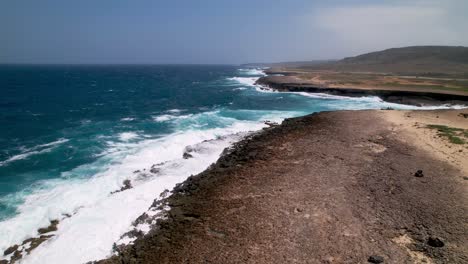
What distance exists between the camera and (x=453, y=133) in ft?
81.3

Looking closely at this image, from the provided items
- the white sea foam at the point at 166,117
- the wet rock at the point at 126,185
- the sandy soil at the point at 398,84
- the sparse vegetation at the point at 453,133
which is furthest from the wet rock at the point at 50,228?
the sandy soil at the point at 398,84

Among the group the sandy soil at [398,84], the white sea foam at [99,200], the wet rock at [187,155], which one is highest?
the sandy soil at [398,84]

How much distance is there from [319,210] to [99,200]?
1196 cm

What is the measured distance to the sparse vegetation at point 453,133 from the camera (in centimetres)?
2275

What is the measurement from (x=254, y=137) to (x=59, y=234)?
17451mm

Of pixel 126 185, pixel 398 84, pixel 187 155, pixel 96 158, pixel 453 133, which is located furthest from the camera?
pixel 398 84

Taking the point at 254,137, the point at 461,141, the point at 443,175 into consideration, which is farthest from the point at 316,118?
the point at 443,175

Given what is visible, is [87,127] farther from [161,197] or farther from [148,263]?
[148,263]

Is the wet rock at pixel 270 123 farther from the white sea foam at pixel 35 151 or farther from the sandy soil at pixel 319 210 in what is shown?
the white sea foam at pixel 35 151

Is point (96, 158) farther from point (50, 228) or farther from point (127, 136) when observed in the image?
point (50, 228)

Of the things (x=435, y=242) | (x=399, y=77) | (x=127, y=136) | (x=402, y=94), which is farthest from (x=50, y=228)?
(x=399, y=77)

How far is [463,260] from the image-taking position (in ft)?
33.8

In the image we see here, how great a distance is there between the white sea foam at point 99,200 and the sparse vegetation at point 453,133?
17766 millimetres

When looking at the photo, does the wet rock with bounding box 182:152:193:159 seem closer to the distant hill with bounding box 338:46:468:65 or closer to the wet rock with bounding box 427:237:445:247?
the wet rock with bounding box 427:237:445:247
